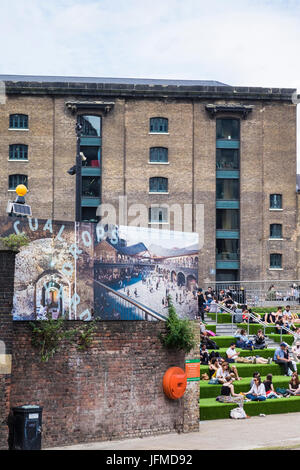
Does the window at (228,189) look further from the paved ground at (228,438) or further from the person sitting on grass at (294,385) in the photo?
the paved ground at (228,438)

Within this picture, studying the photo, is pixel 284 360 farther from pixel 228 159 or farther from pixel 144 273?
pixel 228 159

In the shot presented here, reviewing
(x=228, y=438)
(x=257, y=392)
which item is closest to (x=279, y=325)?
(x=257, y=392)

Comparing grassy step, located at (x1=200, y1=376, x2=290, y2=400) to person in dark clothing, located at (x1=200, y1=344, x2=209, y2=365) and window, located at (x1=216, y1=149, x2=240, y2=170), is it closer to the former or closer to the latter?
person in dark clothing, located at (x1=200, y1=344, x2=209, y2=365)

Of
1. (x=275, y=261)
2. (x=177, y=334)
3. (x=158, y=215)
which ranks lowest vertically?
(x=177, y=334)

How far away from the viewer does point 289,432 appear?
65.9 feet

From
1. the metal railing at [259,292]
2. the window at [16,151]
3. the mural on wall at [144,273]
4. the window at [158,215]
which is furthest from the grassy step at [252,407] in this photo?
the window at [16,151]

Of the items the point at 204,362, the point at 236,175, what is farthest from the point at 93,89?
the point at 204,362

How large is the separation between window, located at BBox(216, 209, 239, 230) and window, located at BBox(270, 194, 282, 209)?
91.7 inches

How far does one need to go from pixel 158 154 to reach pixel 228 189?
524cm

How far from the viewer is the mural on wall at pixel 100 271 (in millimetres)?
17000

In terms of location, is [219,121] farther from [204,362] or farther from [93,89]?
[204,362]

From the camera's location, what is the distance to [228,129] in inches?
2035

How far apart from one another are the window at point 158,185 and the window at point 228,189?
141 inches
